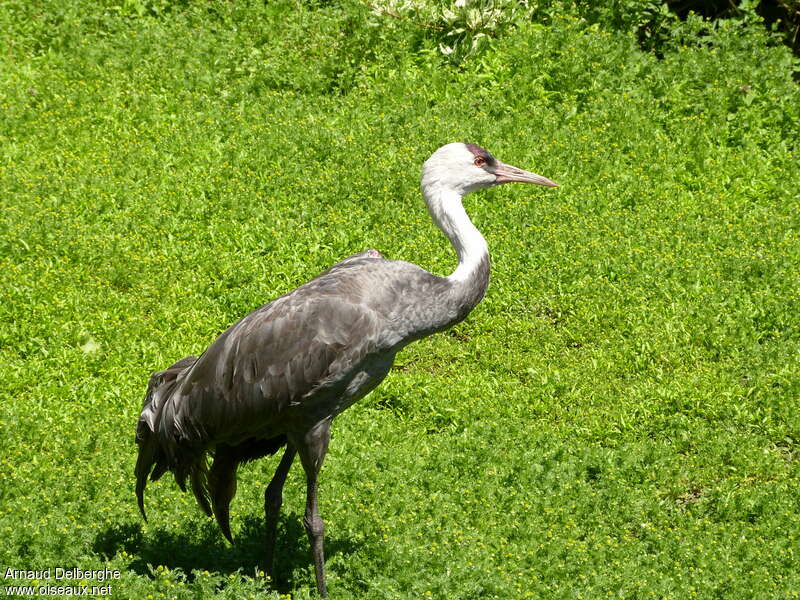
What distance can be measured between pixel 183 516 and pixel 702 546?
309 centimetres

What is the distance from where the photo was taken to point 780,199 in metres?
10.2

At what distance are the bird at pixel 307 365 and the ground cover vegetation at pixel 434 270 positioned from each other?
45cm

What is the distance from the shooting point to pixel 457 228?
614 cm

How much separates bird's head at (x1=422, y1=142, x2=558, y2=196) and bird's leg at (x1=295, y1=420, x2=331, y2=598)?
151 cm

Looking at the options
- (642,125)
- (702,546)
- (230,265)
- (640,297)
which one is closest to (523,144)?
(642,125)

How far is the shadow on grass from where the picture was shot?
6.07 m

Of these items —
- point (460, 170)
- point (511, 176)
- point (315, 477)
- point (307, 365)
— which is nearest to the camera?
point (307, 365)

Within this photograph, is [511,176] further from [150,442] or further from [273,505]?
[150,442]

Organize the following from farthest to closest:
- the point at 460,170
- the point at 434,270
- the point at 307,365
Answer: the point at 434,270, the point at 460,170, the point at 307,365

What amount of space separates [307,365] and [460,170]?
1474 millimetres

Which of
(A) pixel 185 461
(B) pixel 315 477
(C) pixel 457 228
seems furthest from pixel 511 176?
(A) pixel 185 461

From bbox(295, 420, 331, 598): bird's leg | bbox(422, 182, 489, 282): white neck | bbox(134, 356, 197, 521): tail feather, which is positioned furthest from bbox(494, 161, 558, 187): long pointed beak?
bbox(134, 356, 197, 521): tail feather

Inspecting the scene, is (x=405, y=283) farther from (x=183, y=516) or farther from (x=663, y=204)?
(x=663, y=204)

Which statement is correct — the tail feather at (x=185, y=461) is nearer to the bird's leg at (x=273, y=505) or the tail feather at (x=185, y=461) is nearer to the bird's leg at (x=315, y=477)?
the bird's leg at (x=273, y=505)
